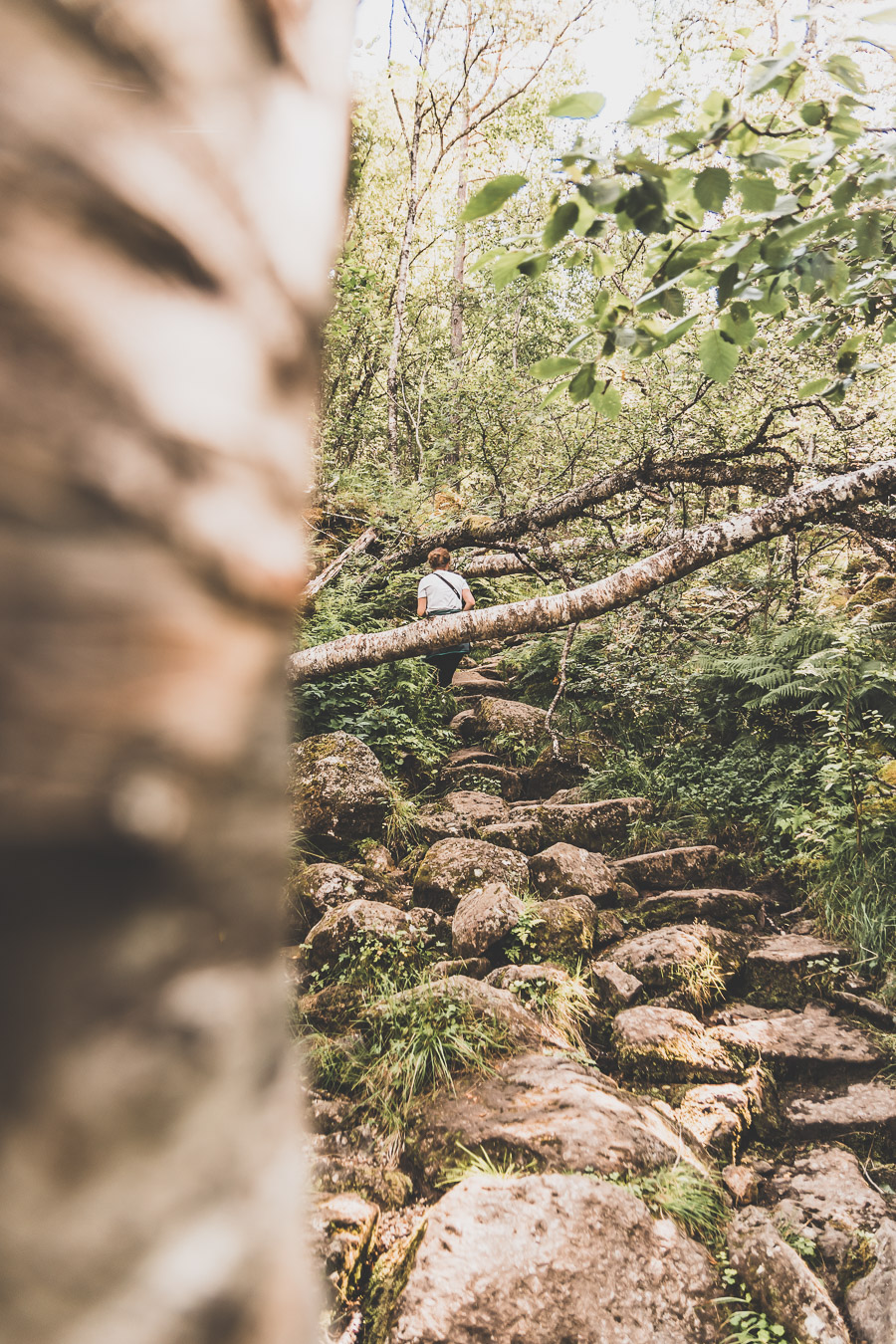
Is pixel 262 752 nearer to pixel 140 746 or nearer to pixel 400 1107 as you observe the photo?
pixel 140 746

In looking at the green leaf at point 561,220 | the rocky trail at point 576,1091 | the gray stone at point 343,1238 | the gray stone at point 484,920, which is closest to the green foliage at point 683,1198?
the rocky trail at point 576,1091

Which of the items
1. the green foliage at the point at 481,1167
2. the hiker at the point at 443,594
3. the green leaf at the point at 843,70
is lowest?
the green foliage at the point at 481,1167

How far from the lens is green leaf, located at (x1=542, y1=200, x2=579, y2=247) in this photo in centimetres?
150

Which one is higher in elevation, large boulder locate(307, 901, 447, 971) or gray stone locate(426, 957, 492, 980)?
large boulder locate(307, 901, 447, 971)

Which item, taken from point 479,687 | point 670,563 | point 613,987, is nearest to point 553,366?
point 670,563

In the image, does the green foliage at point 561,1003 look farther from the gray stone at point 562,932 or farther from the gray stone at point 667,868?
the gray stone at point 667,868

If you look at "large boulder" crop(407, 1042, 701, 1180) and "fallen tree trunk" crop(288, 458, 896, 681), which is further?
"fallen tree trunk" crop(288, 458, 896, 681)

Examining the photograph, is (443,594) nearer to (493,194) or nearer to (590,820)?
(590,820)

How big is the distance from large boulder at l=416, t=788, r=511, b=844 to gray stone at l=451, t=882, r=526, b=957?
1.27m

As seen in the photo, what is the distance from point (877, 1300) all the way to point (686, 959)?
1.94m

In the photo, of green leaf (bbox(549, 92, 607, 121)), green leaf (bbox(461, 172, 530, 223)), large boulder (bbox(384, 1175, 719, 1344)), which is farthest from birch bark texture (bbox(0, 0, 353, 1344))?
large boulder (bbox(384, 1175, 719, 1344))

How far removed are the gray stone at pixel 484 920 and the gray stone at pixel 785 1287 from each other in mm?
2016

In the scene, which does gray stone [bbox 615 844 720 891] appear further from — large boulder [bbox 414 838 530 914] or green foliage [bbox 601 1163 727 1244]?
green foliage [bbox 601 1163 727 1244]

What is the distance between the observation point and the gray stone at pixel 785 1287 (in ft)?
7.42
